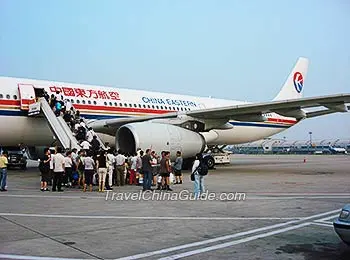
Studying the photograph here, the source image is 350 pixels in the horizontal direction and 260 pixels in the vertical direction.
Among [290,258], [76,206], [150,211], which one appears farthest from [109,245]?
[76,206]

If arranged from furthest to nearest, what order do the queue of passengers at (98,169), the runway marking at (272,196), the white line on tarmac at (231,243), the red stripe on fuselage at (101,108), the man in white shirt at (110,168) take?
the red stripe on fuselage at (101,108), the man in white shirt at (110,168), the queue of passengers at (98,169), the runway marking at (272,196), the white line on tarmac at (231,243)

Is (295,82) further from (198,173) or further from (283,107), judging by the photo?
(198,173)

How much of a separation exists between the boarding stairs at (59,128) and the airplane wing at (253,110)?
9.77 feet

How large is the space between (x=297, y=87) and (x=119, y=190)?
905 inches

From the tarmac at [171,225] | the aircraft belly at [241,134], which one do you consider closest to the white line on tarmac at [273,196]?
the tarmac at [171,225]

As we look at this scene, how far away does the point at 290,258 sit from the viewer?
554 centimetres

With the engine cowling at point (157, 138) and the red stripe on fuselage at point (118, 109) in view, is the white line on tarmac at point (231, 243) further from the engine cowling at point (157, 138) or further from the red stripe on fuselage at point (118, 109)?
the red stripe on fuselage at point (118, 109)

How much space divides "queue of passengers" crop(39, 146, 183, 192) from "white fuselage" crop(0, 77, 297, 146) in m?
4.47

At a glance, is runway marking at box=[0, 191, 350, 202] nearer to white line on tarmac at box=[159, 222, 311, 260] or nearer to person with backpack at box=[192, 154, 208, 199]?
person with backpack at box=[192, 154, 208, 199]

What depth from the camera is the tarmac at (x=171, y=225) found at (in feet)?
19.2

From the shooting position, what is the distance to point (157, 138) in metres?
18.0

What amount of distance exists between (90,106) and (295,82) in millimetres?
18436

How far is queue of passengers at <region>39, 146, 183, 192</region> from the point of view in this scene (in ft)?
44.6

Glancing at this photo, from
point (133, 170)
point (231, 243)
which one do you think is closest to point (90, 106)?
point (133, 170)
